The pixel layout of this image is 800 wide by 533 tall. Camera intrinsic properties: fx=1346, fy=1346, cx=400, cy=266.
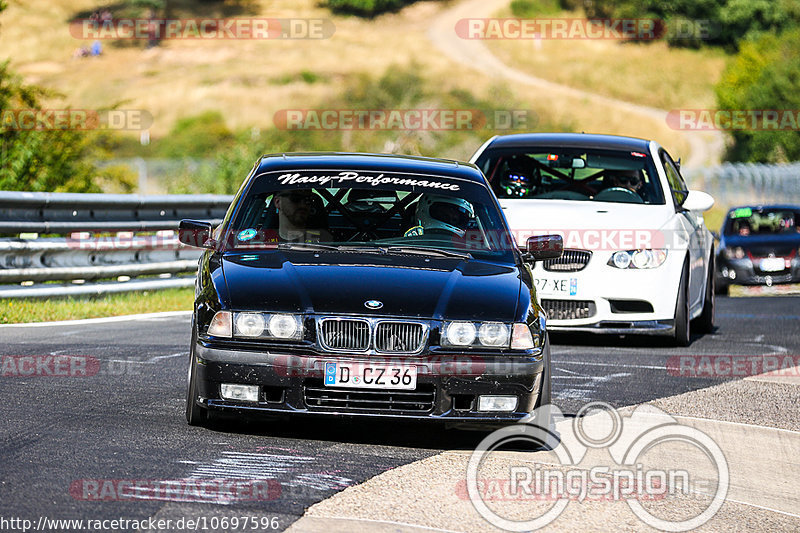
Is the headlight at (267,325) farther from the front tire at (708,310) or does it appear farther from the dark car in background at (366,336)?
the front tire at (708,310)

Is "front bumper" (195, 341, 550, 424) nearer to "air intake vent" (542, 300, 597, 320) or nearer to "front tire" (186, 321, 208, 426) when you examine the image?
"front tire" (186, 321, 208, 426)

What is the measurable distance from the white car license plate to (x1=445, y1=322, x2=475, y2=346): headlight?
1584cm

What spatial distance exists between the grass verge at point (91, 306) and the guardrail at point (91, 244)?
0.10 meters

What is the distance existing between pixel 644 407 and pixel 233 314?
284 cm

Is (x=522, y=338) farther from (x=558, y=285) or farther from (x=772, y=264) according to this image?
(x=772, y=264)

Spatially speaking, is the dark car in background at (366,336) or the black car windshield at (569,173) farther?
the black car windshield at (569,173)

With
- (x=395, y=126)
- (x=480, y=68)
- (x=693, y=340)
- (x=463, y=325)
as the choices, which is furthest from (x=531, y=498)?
(x=480, y=68)

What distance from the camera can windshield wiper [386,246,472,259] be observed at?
721 centimetres

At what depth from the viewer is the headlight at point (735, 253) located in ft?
69.6

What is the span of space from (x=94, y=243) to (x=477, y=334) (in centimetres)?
778

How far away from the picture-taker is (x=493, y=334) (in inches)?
251
